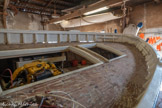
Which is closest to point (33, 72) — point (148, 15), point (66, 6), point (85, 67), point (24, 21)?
point (85, 67)

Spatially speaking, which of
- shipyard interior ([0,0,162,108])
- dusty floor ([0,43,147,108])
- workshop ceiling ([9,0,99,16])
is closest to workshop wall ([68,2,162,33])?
shipyard interior ([0,0,162,108])

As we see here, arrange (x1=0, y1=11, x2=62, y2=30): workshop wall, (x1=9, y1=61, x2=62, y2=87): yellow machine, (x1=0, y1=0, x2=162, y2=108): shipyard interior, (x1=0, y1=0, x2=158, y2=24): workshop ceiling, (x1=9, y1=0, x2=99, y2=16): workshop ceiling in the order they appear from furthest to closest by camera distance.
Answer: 1. (x1=0, y1=11, x2=62, y2=30): workshop wall
2. (x1=9, y1=0, x2=99, y2=16): workshop ceiling
3. (x1=0, y1=0, x2=158, y2=24): workshop ceiling
4. (x1=9, y1=61, x2=62, y2=87): yellow machine
5. (x1=0, y1=0, x2=162, y2=108): shipyard interior

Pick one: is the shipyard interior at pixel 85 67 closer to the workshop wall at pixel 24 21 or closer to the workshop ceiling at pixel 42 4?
the workshop ceiling at pixel 42 4

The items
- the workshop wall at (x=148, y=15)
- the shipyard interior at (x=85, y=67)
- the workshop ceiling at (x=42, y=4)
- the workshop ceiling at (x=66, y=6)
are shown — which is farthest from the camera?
the workshop ceiling at (x=42, y=4)

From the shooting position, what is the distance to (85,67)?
2428 millimetres

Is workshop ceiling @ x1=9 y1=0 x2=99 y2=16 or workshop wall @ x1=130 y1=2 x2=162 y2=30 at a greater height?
workshop ceiling @ x1=9 y1=0 x2=99 y2=16

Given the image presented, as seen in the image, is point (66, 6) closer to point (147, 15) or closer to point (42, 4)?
point (42, 4)

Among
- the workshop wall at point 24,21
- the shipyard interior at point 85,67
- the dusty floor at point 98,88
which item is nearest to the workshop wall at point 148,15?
the shipyard interior at point 85,67

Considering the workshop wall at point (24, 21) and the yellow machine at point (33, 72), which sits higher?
the workshop wall at point (24, 21)

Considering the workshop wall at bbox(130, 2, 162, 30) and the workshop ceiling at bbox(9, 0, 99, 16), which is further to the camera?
the workshop ceiling at bbox(9, 0, 99, 16)

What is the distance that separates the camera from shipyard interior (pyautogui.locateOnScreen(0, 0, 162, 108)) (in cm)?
132

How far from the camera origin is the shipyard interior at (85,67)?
1.32 m

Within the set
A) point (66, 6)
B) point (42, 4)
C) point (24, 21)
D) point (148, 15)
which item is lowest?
point (148, 15)

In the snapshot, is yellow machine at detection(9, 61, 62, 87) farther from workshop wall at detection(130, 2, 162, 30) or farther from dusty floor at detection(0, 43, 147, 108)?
workshop wall at detection(130, 2, 162, 30)
